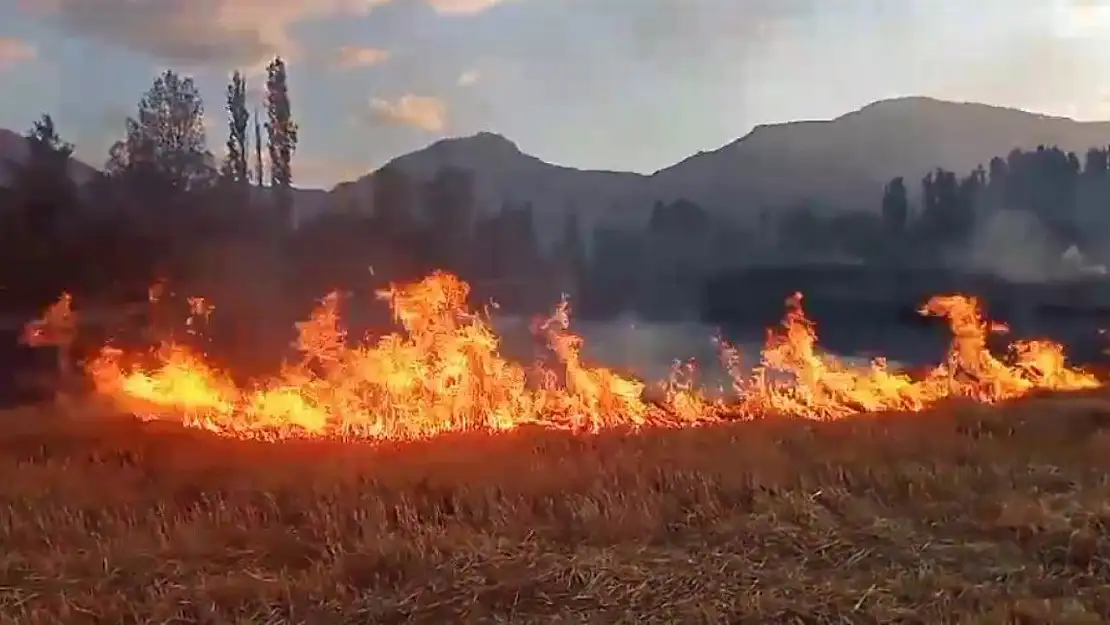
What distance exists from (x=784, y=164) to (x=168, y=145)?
850cm

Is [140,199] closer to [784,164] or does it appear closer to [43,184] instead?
[43,184]

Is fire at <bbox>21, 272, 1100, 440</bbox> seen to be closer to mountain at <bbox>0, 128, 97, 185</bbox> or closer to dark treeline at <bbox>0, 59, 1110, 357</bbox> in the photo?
dark treeline at <bbox>0, 59, 1110, 357</bbox>

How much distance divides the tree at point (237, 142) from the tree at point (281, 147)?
313 millimetres

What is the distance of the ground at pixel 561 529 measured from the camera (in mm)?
4945

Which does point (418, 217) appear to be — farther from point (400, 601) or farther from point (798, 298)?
point (400, 601)

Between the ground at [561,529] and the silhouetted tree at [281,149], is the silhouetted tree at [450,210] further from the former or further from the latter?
the ground at [561,529]

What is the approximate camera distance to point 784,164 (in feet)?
51.6

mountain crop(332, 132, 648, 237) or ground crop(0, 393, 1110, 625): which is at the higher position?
mountain crop(332, 132, 648, 237)

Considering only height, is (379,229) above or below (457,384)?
above

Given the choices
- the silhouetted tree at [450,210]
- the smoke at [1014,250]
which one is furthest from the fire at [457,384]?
the smoke at [1014,250]

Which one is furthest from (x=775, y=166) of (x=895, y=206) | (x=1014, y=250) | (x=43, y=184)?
(x=43, y=184)

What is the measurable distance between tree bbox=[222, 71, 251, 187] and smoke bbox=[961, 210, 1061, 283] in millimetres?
10386

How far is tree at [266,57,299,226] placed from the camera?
43.8 ft

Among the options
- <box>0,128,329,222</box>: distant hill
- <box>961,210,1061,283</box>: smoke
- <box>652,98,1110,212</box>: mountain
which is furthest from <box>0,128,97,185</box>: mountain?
<box>961,210,1061,283</box>: smoke
